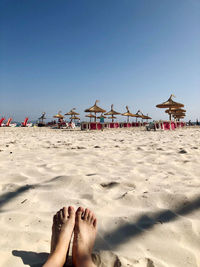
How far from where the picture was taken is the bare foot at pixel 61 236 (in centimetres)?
95

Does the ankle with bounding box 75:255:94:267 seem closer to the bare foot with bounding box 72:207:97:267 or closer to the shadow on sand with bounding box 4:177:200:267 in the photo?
the bare foot with bounding box 72:207:97:267

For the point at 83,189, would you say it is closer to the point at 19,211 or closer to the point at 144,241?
the point at 19,211

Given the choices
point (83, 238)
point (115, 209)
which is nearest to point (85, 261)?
point (83, 238)

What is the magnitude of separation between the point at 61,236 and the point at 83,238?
130 millimetres

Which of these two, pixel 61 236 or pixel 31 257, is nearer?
pixel 31 257

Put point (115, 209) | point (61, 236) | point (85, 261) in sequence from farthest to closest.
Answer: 1. point (115, 209)
2. point (61, 236)
3. point (85, 261)

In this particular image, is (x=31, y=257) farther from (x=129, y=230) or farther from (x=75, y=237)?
(x=129, y=230)

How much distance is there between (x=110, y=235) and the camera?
3.85ft

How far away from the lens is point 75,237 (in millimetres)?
1168

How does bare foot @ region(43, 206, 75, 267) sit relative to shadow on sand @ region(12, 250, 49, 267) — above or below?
above

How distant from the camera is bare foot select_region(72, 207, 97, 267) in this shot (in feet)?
3.16

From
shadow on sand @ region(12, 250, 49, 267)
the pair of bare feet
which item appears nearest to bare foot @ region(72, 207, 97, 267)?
the pair of bare feet

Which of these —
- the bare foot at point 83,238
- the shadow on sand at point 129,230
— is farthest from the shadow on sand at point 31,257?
the bare foot at point 83,238

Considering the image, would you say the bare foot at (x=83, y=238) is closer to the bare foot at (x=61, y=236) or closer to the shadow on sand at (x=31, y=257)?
the bare foot at (x=61, y=236)
